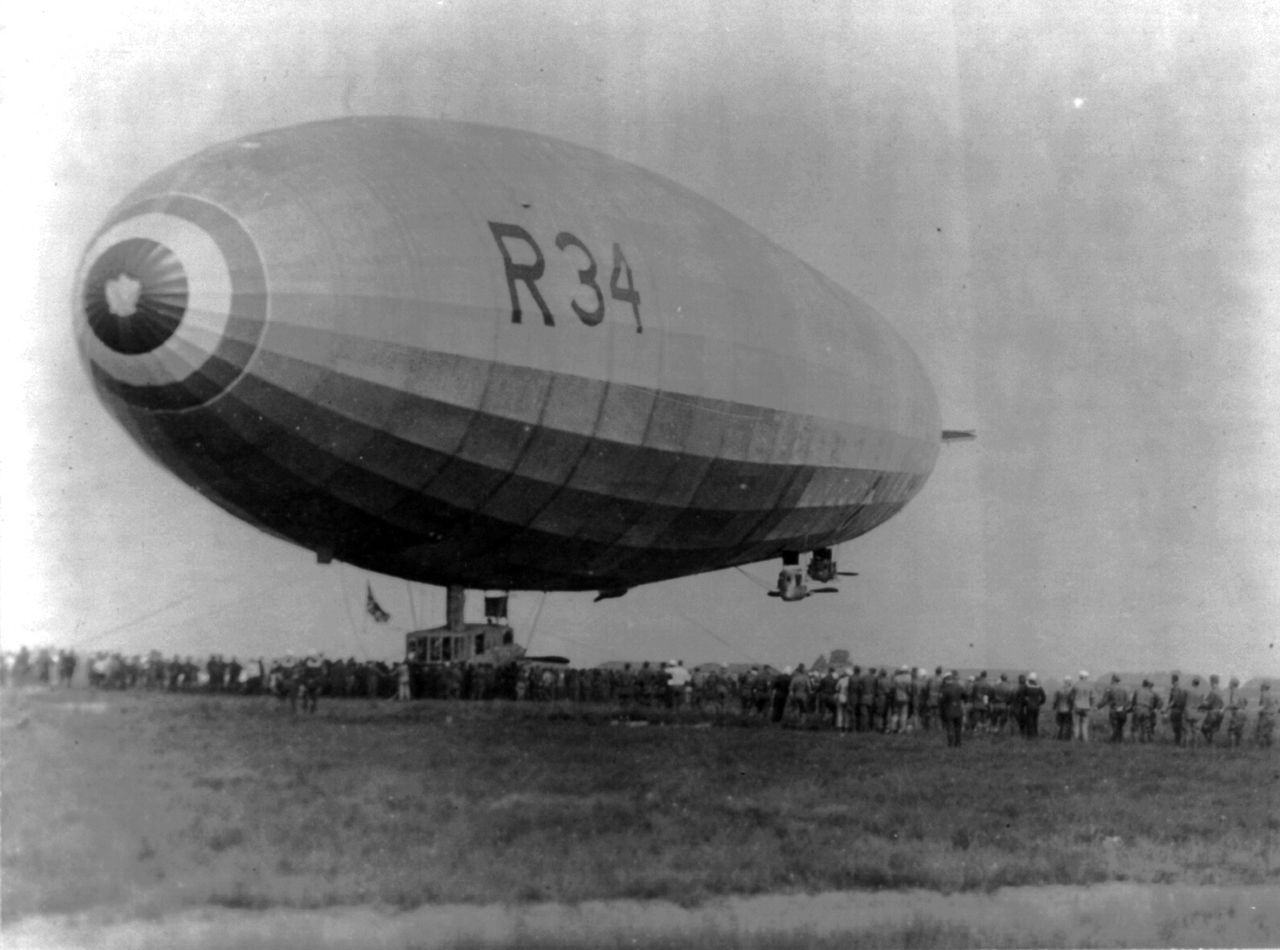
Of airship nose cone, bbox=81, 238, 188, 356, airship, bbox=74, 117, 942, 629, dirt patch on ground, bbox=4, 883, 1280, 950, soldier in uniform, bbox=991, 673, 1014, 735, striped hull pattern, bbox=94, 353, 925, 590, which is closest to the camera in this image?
dirt patch on ground, bbox=4, 883, 1280, 950

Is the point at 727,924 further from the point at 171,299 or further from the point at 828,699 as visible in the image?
the point at 828,699

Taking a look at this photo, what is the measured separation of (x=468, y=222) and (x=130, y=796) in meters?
6.22

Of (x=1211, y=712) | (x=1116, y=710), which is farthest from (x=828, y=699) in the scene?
(x=1211, y=712)

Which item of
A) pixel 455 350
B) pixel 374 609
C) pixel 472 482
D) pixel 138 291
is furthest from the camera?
pixel 374 609

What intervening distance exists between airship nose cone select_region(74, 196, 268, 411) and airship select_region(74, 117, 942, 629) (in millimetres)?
23

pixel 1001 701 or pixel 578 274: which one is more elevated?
pixel 578 274

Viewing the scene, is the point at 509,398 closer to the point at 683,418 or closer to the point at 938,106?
the point at 683,418

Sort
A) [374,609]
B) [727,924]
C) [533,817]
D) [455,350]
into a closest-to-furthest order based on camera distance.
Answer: [727,924]
[533,817]
[455,350]
[374,609]

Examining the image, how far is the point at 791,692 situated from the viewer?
65.0 feet

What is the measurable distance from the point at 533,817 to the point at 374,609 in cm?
733

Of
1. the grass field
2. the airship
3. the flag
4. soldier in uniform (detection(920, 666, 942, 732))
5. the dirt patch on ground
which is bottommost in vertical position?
the dirt patch on ground

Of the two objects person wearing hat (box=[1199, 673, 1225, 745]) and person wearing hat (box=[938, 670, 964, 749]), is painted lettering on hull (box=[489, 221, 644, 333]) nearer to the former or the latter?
person wearing hat (box=[938, 670, 964, 749])

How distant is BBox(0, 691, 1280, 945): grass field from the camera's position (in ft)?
31.6

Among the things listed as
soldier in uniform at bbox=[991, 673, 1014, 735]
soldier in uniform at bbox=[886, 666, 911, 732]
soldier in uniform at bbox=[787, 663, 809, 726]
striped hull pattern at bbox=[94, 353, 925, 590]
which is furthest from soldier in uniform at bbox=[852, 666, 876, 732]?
striped hull pattern at bbox=[94, 353, 925, 590]
